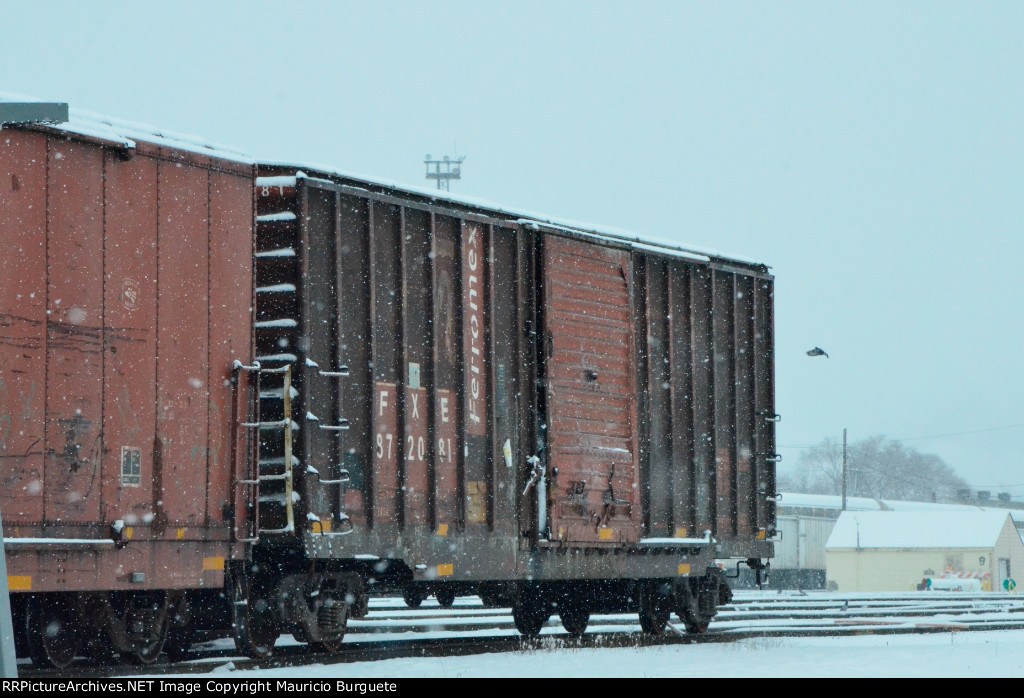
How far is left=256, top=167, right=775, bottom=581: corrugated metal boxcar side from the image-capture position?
1210 cm

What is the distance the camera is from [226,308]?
11.5m

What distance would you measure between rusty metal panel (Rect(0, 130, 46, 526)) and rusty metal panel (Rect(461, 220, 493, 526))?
4795 mm

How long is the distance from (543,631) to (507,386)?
5266 mm

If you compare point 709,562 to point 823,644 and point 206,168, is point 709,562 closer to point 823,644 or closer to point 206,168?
point 823,644

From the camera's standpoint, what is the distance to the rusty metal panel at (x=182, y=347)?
10852 mm

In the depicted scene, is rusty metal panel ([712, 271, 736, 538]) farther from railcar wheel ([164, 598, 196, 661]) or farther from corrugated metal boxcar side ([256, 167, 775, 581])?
railcar wheel ([164, 598, 196, 661])

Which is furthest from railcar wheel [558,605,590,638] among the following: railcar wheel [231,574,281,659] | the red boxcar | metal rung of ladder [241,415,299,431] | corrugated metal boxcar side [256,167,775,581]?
metal rung of ladder [241,415,299,431]

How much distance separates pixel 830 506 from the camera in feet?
229

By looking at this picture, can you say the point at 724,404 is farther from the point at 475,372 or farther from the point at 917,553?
the point at 917,553

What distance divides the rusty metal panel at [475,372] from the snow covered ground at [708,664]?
5.71 feet

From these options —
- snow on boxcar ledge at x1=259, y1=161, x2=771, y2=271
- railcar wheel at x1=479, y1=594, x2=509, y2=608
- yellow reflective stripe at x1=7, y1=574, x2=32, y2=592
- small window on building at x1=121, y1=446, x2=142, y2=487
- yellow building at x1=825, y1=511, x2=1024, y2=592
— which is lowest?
yellow building at x1=825, y1=511, x2=1024, y2=592

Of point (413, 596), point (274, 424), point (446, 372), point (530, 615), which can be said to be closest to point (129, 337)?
point (274, 424)

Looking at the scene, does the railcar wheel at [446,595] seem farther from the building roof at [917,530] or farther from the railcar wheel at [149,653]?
the building roof at [917,530]

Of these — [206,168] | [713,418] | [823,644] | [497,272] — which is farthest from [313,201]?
[823,644]
